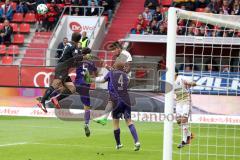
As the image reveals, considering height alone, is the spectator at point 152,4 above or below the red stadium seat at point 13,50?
above

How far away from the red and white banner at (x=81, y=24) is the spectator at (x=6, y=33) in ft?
8.59

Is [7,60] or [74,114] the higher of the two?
[7,60]

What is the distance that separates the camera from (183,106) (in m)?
16.6

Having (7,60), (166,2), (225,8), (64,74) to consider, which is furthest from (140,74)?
(64,74)

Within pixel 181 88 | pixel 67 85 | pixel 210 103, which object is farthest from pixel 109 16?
pixel 181 88

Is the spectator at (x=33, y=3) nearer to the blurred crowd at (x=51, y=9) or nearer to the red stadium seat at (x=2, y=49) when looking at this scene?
the blurred crowd at (x=51, y=9)

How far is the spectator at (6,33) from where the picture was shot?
30.7 metres

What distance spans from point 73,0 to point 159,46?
532cm

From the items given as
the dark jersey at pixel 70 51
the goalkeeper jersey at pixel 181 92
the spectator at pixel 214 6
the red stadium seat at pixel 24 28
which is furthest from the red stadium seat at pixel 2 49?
the goalkeeper jersey at pixel 181 92

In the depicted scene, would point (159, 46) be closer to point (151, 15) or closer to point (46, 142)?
point (151, 15)

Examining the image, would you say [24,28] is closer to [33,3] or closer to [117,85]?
[33,3]

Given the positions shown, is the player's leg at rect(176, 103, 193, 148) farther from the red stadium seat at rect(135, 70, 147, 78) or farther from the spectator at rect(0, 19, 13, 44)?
the spectator at rect(0, 19, 13, 44)

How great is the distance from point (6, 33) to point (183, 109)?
15789 mm

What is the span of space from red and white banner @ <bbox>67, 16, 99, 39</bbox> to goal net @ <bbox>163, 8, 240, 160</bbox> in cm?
591
